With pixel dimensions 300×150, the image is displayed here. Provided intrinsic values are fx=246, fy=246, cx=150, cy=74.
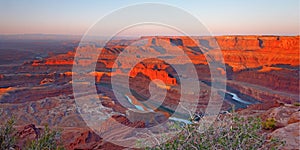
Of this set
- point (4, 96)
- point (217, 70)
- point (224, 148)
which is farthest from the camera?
point (217, 70)

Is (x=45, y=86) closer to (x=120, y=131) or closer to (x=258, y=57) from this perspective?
(x=120, y=131)

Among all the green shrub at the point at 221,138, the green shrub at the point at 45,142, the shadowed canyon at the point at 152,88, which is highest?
the green shrub at the point at 221,138

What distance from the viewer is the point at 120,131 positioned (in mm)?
13461

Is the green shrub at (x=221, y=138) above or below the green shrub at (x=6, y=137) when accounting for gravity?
above

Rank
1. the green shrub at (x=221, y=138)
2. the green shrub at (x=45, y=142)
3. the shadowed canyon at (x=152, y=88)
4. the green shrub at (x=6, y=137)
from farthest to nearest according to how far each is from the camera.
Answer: the shadowed canyon at (x=152, y=88)
the green shrub at (x=6, y=137)
the green shrub at (x=45, y=142)
the green shrub at (x=221, y=138)

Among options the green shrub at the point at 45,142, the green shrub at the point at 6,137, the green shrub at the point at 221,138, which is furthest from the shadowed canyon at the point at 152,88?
the green shrub at the point at 221,138

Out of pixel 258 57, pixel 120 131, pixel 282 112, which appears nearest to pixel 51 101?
pixel 120 131

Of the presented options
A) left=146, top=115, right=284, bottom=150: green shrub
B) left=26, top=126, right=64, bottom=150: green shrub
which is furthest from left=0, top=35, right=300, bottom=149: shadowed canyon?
left=146, top=115, right=284, bottom=150: green shrub

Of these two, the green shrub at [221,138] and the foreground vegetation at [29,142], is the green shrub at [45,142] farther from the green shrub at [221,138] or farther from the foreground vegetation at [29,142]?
the green shrub at [221,138]

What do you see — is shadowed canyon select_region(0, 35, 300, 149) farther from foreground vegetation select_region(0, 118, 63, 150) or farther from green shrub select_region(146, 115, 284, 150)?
green shrub select_region(146, 115, 284, 150)

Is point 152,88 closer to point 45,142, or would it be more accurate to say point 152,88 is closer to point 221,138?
point 45,142

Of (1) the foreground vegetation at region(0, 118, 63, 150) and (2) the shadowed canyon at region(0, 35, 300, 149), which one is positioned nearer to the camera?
(1) the foreground vegetation at region(0, 118, 63, 150)

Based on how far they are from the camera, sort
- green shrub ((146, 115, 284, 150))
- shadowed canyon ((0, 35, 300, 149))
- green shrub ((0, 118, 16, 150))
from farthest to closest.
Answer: shadowed canyon ((0, 35, 300, 149))
green shrub ((0, 118, 16, 150))
green shrub ((146, 115, 284, 150))

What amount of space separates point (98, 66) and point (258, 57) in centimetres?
2972
